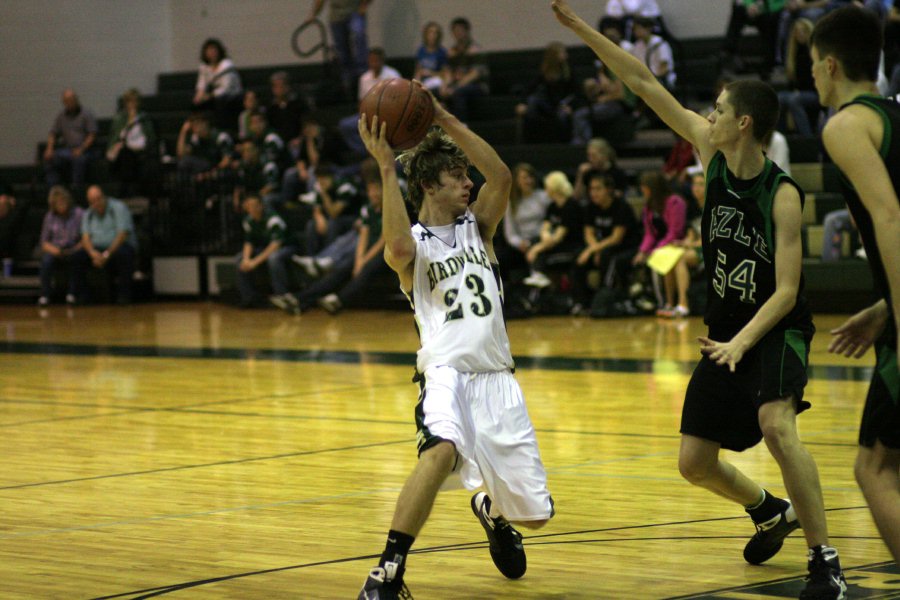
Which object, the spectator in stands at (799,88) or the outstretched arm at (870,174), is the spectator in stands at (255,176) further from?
the outstretched arm at (870,174)

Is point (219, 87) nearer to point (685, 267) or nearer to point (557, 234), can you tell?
point (557, 234)

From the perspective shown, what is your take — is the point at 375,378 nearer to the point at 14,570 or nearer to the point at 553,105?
the point at 14,570

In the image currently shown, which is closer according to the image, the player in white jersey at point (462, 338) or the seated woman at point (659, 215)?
the player in white jersey at point (462, 338)

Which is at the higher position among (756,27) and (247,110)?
(756,27)

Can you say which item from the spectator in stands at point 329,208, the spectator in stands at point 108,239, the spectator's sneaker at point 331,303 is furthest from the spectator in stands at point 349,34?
the spectator's sneaker at point 331,303

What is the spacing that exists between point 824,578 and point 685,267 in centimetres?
891

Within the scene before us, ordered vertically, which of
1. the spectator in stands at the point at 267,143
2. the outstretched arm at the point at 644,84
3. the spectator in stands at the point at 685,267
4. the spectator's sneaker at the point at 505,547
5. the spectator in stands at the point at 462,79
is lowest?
the spectator in stands at the point at 685,267

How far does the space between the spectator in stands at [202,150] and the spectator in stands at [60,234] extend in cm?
142

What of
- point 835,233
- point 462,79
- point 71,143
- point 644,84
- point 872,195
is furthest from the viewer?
point 71,143

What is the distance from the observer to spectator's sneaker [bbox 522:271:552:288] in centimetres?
1345

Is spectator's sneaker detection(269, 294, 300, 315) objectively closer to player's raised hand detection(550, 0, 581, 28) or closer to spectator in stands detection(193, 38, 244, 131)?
spectator in stands detection(193, 38, 244, 131)

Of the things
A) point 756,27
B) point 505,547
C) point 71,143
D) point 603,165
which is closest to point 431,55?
point 756,27

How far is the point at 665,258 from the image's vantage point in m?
12.4

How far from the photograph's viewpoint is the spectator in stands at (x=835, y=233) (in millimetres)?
12320
